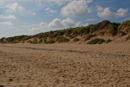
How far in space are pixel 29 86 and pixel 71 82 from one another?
1.75 metres

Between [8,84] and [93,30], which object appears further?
[93,30]

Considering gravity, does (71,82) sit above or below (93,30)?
below

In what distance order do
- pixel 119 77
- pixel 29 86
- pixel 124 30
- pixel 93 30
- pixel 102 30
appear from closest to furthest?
pixel 29 86 → pixel 119 77 → pixel 124 30 → pixel 102 30 → pixel 93 30

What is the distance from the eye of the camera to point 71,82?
4922 mm

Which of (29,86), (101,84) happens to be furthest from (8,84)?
(101,84)

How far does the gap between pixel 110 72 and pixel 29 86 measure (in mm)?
4143

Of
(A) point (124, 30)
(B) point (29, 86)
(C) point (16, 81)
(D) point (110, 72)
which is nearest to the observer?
(B) point (29, 86)

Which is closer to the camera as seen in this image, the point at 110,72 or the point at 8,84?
the point at 8,84

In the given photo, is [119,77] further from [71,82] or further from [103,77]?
[71,82]

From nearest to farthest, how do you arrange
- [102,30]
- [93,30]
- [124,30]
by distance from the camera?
[124,30] < [102,30] < [93,30]

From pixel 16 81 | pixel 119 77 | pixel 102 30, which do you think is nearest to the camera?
pixel 16 81

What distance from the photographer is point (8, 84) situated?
448 cm

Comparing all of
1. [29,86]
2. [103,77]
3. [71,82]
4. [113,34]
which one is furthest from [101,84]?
[113,34]

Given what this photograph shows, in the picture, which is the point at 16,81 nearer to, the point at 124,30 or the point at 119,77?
the point at 119,77
